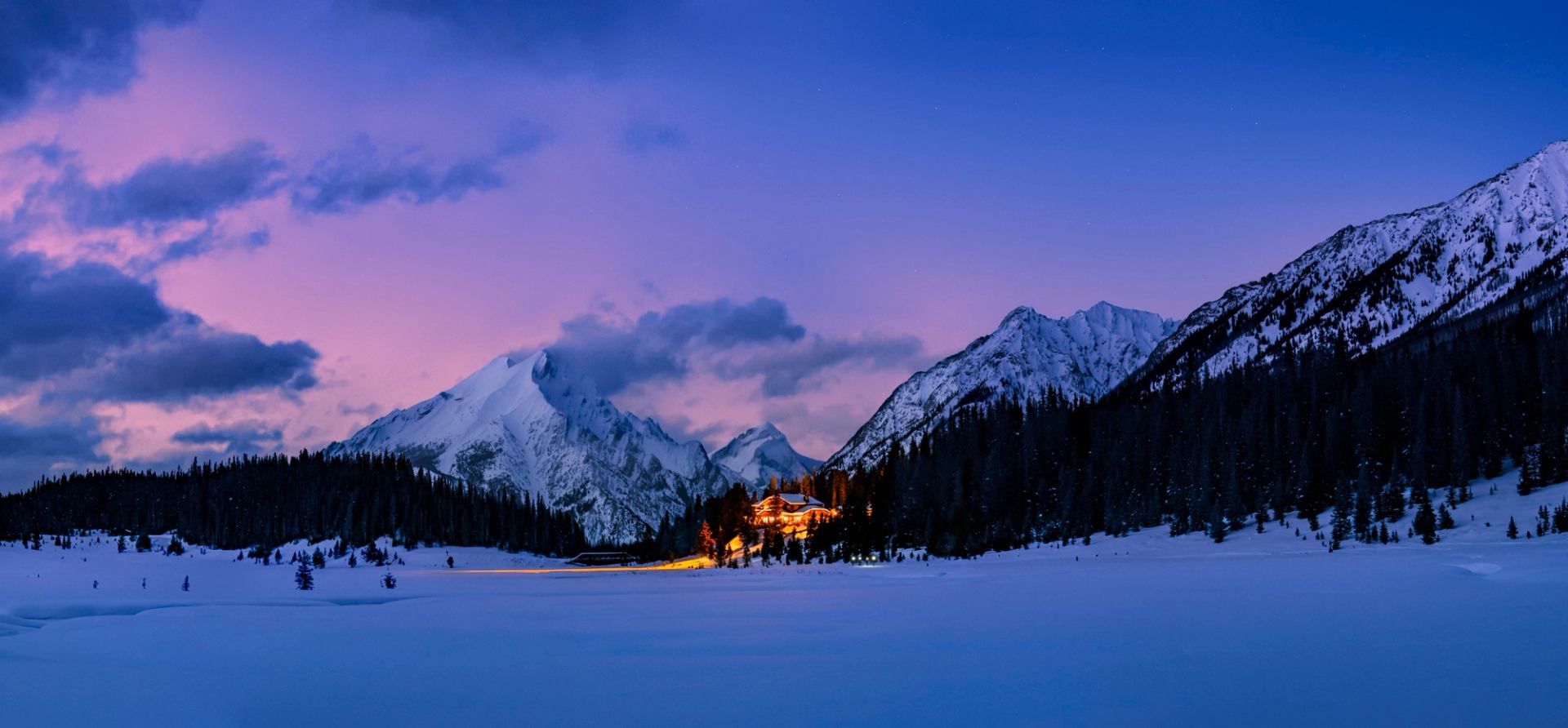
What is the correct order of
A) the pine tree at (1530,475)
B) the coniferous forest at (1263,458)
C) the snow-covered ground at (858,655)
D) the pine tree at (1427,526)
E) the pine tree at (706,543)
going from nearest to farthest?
1. the snow-covered ground at (858,655)
2. the pine tree at (1427,526)
3. the pine tree at (1530,475)
4. the coniferous forest at (1263,458)
5. the pine tree at (706,543)

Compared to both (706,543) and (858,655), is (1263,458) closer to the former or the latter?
(706,543)

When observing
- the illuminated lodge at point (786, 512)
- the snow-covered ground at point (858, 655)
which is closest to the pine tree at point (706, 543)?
the illuminated lodge at point (786, 512)

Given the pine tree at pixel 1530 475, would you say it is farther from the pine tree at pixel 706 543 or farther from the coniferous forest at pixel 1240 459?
the pine tree at pixel 706 543

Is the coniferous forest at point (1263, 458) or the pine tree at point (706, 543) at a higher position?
the coniferous forest at point (1263, 458)

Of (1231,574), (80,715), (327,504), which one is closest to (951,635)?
(80,715)

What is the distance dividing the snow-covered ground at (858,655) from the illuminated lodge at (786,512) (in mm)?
114982

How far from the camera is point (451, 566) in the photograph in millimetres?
140250

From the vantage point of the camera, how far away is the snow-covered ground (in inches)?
631

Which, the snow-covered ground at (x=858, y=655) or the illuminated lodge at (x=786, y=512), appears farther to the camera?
the illuminated lodge at (x=786, y=512)

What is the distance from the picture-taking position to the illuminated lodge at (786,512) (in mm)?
161375

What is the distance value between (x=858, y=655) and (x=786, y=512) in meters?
147

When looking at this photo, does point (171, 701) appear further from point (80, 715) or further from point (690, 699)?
point (690, 699)

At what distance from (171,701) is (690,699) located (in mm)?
9525

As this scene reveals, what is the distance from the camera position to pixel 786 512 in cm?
16838
